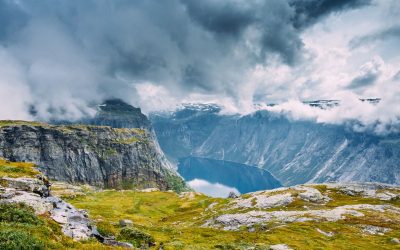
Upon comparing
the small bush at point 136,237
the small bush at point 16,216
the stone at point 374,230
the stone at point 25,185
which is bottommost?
the stone at point 374,230

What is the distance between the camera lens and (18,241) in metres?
22.3

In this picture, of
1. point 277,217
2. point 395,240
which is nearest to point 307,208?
point 277,217

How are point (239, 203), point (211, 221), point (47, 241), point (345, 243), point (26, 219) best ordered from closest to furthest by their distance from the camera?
point (47, 241), point (26, 219), point (345, 243), point (211, 221), point (239, 203)

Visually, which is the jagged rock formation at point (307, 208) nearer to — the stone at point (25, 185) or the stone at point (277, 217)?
the stone at point (277, 217)

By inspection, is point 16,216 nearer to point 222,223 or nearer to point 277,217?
point 222,223

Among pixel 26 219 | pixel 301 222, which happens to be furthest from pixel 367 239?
pixel 26 219

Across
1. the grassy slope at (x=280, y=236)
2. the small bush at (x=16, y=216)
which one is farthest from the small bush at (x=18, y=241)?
the grassy slope at (x=280, y=236)

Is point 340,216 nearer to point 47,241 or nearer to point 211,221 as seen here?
point 211,221

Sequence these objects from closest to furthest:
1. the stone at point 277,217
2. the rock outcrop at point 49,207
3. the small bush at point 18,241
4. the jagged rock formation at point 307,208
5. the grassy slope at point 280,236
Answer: the small bush at point 18,241, the rock outcrop at point 49,207, the grassy slope at point 280,236, the stone at point 277,217, the jagged rock formation at point 307,208

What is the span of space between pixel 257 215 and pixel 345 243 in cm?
4463

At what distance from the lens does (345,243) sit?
70.3 metres

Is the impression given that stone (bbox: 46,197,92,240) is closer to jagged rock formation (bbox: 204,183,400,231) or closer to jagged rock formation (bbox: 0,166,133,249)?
jagged rock formation (bbox: 0,166,133,249)

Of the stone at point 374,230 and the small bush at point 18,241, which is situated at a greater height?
the small bush at point 18,241

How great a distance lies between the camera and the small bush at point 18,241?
2170 centimetres
